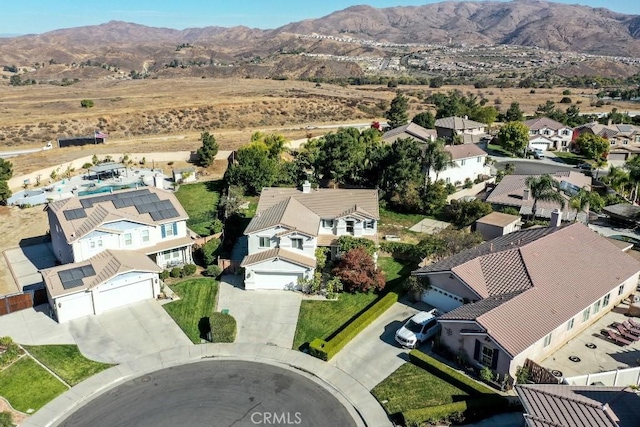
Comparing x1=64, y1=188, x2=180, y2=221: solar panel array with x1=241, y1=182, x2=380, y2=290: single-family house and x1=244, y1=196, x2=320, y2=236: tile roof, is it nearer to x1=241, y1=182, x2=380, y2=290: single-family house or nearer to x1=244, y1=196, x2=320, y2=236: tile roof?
x1=244, y1=196, x2=320, y2=236: tile roof

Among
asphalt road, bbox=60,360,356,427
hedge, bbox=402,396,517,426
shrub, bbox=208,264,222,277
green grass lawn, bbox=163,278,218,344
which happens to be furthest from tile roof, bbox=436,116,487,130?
asphalt road, bbox=60,360,356,427

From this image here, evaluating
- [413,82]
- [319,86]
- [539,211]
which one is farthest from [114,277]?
[413,82]

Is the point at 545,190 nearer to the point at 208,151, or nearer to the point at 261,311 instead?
the point at 261,311

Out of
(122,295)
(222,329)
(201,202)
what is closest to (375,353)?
(222,329)

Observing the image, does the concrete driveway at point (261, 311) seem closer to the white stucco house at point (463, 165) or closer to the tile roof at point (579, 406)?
the tile roof at point (579, 406)

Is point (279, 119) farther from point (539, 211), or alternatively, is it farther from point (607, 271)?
point (607, 271)

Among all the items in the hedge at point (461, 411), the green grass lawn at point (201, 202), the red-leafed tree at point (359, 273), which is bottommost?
the hedge at point (461, 411)

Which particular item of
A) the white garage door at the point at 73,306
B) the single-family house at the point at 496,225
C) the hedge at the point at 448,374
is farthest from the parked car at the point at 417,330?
the white garage door at the point at 73,306
